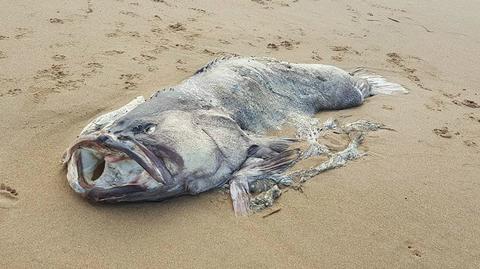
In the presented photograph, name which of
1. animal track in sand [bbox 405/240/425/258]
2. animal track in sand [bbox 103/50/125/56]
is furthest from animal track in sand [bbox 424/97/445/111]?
animal track in sand [bbox 103/50/125/56]

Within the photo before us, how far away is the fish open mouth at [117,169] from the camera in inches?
128

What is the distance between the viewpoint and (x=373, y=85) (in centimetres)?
618

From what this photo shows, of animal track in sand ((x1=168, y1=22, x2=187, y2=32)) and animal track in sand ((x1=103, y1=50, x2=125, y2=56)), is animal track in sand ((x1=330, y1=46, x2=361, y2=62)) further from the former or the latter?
animal track in sand ((x1=103, y1=50, x2=125, y2=56))

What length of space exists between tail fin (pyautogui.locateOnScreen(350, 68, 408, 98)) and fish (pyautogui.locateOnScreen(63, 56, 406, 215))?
395 millimetres

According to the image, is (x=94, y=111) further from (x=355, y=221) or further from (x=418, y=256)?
(x=418, y=256)

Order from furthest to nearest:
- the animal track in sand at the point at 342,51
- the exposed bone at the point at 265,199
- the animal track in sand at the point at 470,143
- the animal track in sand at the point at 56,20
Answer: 1. the animal track in sand at the point at 342,51
2. the animal track in sand at the point at 56,20
3. the animal track in sand at the point at 470,143
4. the exposed bone at the point at 265,199

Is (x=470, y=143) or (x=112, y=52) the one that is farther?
(x=112, y=52)

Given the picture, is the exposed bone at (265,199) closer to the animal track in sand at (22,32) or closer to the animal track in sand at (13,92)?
the animal track in sand at (13,92)

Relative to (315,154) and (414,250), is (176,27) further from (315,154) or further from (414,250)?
(414,250)

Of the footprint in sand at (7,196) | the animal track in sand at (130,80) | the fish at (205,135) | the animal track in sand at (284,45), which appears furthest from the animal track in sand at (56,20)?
the footprint in sand at (7,196)

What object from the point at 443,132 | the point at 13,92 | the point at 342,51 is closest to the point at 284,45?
the point at 342,51

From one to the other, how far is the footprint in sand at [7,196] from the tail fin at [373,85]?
4.03m

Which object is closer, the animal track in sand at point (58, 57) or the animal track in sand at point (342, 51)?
the animal track in sand at point (58, 57)

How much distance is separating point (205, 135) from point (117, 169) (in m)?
0.81
